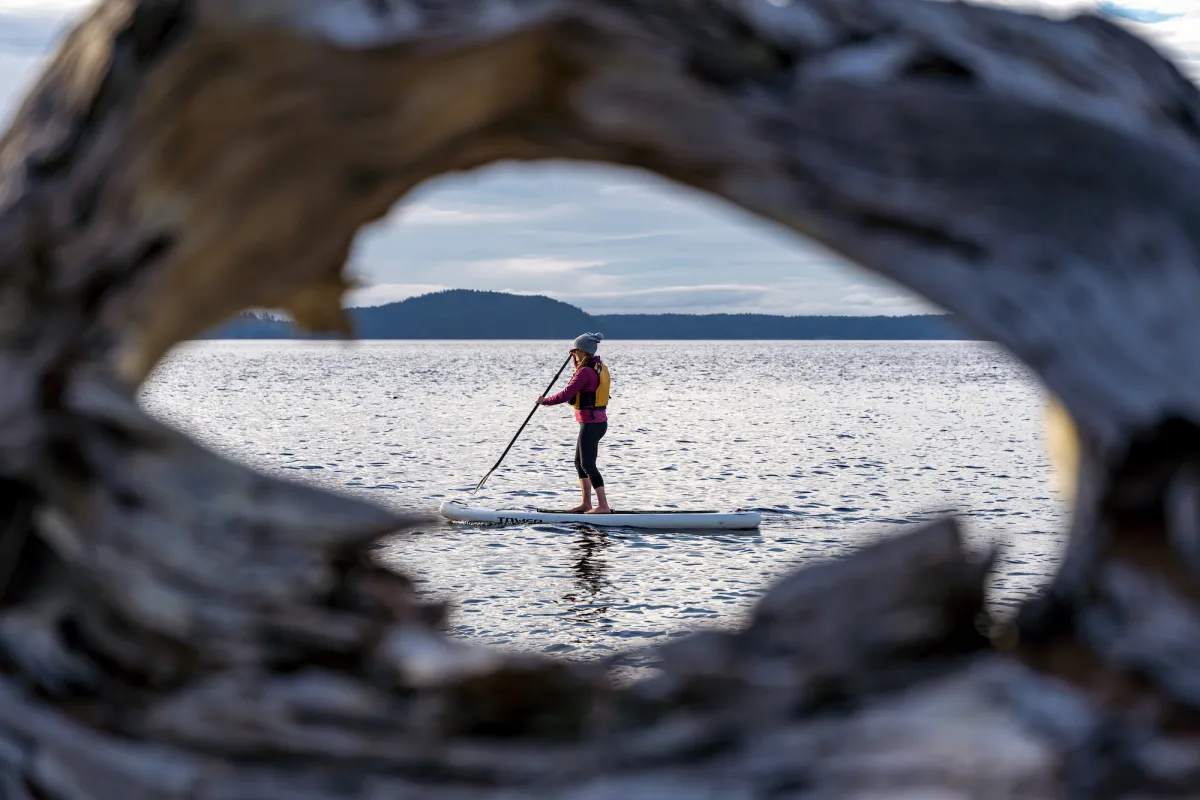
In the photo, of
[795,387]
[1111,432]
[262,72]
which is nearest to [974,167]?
[1111,432]

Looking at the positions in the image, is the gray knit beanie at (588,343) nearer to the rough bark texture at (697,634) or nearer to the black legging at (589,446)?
the black legging at (589,446)

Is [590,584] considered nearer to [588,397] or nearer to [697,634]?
[588,397]

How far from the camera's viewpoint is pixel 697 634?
2.95 meters

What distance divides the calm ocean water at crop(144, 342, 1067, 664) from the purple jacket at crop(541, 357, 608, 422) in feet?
7.39

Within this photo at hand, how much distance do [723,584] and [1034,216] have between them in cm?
1170

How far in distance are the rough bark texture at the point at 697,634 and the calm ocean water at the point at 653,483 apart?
0.57 m

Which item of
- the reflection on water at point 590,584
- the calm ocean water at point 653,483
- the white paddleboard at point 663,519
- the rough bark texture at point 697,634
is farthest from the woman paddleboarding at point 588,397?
the rough bark texture at point 697,634

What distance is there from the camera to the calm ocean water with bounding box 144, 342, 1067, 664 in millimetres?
13539

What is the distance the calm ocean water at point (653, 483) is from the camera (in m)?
13.5

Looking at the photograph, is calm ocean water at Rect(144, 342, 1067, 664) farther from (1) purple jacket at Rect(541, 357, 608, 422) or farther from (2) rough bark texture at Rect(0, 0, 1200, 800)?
(1) purple jacket at Rect(541, 357, 608, 422)

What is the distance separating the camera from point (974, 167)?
294 cm

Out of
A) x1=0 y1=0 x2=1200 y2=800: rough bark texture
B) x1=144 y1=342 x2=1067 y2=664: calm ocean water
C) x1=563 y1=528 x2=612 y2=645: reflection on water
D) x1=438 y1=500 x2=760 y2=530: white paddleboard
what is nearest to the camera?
x1=0 y1=0 x2=1200 y2=800: rough bark texture

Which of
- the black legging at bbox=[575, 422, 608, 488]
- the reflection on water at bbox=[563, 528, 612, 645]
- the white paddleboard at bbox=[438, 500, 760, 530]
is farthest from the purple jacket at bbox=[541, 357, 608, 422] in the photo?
the reflection on water at bbox=[563, 528, 612, 645]

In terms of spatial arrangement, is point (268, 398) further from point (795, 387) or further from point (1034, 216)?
point (1034, 216)
